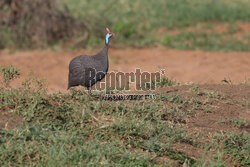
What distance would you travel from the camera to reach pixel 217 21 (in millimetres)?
12578

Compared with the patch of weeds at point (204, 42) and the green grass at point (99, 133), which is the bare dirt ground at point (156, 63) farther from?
the green grass at point (99, 133)

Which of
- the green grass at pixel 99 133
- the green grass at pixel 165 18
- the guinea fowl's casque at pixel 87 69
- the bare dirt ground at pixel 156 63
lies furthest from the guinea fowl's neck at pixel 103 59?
the green grass at pixel 165 18

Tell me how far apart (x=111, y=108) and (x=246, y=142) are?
133 cm

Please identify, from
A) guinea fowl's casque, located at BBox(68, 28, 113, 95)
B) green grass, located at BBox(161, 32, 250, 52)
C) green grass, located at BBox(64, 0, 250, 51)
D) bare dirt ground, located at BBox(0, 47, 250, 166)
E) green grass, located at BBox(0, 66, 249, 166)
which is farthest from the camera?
green grass, located at BBox(64, 0, 250, 51)

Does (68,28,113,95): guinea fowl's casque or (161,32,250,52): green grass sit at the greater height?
(161,32,250,52): green grass

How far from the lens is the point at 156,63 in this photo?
9.15m

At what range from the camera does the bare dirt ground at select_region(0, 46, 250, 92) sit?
7.99 meters

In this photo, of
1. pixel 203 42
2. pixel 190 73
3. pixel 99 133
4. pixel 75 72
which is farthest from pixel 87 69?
pixel 203 42

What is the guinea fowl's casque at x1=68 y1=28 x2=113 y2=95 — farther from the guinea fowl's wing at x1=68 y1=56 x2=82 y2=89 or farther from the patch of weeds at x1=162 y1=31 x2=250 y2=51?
the patch of weeds at x1=162 y1=31 x2=250 y2=51

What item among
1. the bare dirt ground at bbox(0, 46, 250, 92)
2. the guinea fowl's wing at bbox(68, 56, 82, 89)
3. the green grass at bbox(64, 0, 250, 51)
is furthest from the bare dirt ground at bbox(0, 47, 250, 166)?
the green grass at bbox(64, 0, 250, 51)

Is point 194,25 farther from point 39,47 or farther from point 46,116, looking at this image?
point 46,116

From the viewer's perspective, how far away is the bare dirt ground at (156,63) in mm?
7987

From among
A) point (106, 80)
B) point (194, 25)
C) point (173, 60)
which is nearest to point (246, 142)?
point (106, 80)

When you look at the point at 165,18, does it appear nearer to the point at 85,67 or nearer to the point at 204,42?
the point at 204,42
